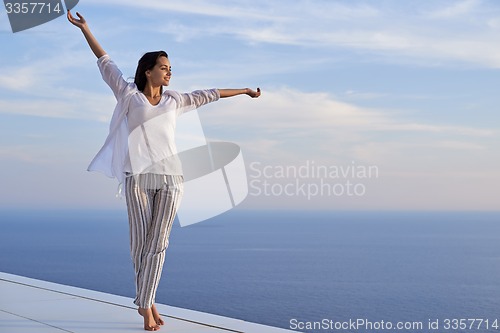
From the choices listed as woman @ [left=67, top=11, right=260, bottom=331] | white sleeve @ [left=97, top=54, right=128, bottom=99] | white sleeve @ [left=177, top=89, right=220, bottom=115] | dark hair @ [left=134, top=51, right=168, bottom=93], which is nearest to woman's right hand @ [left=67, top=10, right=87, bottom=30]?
woman @ [left=67, top=11, right=260, bottom=331]

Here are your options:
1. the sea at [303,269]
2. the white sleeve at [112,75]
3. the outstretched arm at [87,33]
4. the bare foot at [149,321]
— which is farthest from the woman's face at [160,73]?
the sea at [303,269]

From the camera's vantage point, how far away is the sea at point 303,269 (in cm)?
4669

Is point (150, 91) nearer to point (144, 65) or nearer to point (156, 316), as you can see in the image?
point (144, 65)

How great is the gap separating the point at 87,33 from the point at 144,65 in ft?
0.91

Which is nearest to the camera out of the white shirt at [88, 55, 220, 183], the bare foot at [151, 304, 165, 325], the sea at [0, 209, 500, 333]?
the white shirt at [88, 55, 220, 183]

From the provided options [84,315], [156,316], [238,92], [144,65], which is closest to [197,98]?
[238,92]

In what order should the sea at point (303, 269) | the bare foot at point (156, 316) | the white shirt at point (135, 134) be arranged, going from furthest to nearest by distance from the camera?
the sea at point (303, 269)
the bare foot at point (156, 316)
the white shirt at point (135, 134)

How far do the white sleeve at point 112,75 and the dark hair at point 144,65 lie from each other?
2.3 inches

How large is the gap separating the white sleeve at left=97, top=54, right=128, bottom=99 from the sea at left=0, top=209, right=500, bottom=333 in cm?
2388

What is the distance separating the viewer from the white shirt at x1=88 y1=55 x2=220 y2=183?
A: 3145mm

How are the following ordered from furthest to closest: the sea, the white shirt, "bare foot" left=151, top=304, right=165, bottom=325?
the sea → "bare foot" left=151, top=304, right=165, bottom=325 → the white shirt

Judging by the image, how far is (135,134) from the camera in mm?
3143

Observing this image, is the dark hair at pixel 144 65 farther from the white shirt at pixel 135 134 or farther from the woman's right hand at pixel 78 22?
the woman's right hand at pixel 78 22

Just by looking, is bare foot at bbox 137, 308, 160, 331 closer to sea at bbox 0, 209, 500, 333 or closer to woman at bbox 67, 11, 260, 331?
woman at bbox 67, 11, 260, 331
